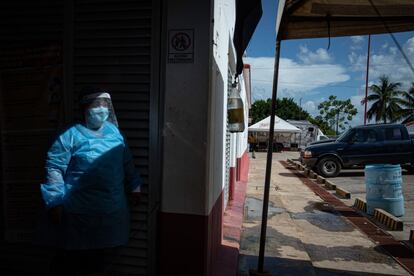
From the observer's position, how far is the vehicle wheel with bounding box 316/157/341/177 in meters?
13.9

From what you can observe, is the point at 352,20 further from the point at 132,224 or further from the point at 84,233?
the point at 84,233

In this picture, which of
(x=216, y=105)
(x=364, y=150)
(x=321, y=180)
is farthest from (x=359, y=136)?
(x=216, y=105)

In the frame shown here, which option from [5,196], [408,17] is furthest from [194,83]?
[408,17]

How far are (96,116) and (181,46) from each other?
88cm

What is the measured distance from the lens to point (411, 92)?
166ft

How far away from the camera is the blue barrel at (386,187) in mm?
7016

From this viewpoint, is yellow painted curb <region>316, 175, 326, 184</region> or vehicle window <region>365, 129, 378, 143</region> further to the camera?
vehicle window <region>365, 129, 378, 143</region>

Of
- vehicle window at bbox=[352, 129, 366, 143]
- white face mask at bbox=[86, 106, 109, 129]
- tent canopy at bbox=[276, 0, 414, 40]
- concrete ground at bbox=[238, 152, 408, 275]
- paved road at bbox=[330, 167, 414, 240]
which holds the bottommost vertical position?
paved road at bbox=[330, 167, 414, 240]

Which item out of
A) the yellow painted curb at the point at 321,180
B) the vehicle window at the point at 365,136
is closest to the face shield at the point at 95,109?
the yellow painted curb at the point at 321,180

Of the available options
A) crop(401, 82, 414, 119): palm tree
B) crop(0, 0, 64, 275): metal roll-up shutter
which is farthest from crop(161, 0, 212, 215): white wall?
crop(401, 82, 414, 119): palm tree

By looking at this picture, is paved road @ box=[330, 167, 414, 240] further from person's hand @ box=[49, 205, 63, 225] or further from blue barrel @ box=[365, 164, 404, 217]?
person's hand @ box=[49, 205, 63, 225]

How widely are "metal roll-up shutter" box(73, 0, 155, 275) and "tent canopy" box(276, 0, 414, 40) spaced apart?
1568 mm

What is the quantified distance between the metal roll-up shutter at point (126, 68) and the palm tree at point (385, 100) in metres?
56.1

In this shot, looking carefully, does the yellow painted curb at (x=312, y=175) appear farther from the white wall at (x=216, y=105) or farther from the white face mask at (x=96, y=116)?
the white face mask at (x=96, y=116)
